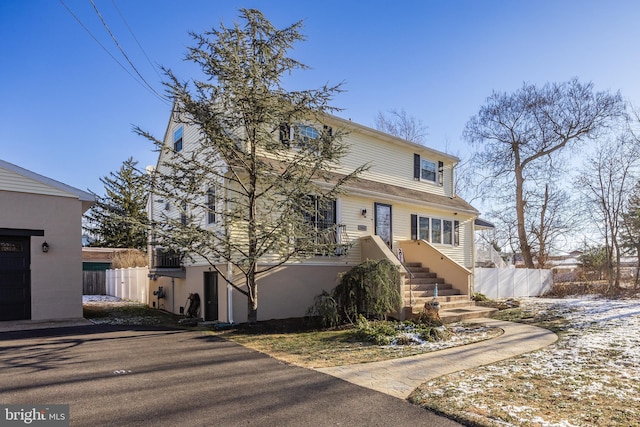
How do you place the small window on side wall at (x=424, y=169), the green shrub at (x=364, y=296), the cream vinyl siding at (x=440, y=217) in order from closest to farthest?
the green shrub at (x=364, y=296) < the cream vinyl siding at (x=440, y=217) < the small window on side wall at (x=424, y=169)

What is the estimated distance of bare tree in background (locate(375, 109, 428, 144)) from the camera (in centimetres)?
3008

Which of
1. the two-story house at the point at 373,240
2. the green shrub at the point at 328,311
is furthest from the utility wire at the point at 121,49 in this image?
the green shrub at the point at 328,311

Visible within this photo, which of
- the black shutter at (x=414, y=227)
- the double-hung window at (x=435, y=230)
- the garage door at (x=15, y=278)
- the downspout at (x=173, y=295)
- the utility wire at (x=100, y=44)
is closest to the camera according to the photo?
the utility wire at (x=100, y=44)

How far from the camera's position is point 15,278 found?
1082 cm

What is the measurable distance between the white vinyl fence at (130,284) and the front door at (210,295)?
18.1ft

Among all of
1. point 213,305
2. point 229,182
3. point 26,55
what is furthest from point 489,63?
point 26,55

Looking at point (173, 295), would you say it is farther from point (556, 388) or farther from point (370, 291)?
point (556, 388)

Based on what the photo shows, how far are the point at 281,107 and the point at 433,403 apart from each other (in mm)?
6991

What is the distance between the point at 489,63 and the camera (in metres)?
12.6

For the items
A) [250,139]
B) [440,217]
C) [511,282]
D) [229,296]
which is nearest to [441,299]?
[440,217]

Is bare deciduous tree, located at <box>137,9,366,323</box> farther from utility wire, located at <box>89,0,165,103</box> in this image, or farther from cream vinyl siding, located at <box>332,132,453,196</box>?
cream vinyl siding, located at <box>332,132,453,196</box>

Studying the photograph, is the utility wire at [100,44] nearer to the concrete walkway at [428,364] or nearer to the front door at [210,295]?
the front door at [210,295]

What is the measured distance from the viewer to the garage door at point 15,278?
420 inches

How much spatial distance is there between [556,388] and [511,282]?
576 inches
